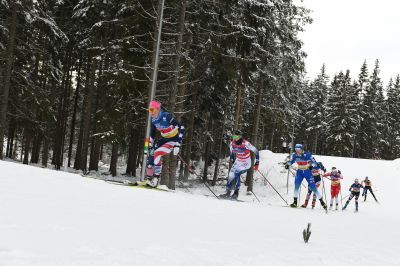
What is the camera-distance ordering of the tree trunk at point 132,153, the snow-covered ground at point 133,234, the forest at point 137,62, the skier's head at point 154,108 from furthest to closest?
the tree trunk at point 132,153 < the forest at point 137,62 < the skier's head at point 154,108 < the snow-covered ground at point 133,234

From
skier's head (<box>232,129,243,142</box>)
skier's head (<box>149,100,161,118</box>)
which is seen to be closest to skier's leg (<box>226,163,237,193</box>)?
skier's head (<box>232,129,243,142</box>)

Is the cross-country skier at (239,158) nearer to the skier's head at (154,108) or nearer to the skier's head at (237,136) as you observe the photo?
the skier's head at (237,136)

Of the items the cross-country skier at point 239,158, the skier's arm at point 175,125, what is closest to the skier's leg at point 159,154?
the skier's arm at point 175,125

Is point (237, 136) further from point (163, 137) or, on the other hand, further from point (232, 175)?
point (163, 137)

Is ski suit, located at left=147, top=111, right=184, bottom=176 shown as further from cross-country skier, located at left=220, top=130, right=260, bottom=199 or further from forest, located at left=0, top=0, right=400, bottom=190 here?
forest, located at left=0, top=0, right=400, bottom=190

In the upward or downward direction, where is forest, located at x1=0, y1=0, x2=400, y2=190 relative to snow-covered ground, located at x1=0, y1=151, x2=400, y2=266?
upward

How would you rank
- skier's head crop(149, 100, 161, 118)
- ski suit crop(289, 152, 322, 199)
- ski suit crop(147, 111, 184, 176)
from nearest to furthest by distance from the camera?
skier's head crop(149, 100, 161, 118) < ski suit crop(147, 111, 184, 176) < ski suit crop(289, 152, 322, 199)

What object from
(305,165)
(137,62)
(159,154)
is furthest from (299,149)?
(137,62)

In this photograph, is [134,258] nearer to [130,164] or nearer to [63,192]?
[63,192]

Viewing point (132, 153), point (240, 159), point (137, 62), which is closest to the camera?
point (240, 159)

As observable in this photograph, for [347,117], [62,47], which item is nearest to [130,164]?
[62,47]

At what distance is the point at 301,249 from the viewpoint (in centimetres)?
427

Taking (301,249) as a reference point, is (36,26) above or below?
above

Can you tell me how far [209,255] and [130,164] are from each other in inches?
847
